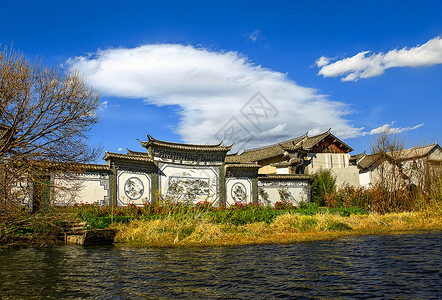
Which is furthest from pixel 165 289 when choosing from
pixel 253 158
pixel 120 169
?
pixel 253 158

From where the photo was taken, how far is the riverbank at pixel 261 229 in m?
11.0

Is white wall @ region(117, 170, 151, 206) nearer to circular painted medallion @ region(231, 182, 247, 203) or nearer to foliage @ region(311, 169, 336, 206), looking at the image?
circular painted medallion @ region(231, 182, 247, 203)

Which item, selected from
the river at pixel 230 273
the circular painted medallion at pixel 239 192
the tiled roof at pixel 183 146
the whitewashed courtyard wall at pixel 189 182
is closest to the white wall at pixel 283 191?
the circular painted medallion at pixel 239 192

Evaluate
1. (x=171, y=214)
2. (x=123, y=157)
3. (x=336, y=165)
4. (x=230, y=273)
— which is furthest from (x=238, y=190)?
(x=336, y=165)

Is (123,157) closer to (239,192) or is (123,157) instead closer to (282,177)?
(239,192)

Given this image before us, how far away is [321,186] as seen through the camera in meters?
25.4

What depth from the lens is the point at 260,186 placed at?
21562 millimetres

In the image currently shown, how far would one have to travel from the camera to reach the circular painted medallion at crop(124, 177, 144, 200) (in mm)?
17484

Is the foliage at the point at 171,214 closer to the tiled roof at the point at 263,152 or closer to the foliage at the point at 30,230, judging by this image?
the foliage at the point at 30,230

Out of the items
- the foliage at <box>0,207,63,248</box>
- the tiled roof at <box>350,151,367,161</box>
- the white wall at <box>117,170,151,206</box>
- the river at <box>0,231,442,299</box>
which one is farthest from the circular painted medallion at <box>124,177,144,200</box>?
the tiled roof at <box>350,151,367,161</box>

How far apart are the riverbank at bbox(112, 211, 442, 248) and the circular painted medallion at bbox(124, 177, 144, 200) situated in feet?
14.9

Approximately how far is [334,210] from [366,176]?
48.1 ft

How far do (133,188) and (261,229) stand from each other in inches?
301

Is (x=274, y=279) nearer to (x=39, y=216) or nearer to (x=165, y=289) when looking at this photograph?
(x=165, y=289)
